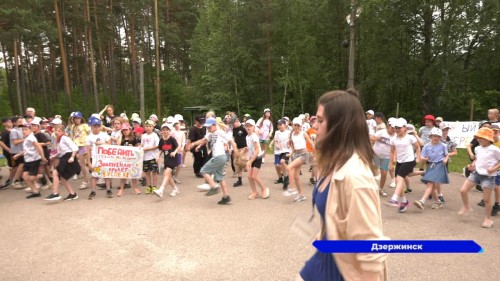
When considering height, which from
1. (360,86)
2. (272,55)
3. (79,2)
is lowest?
(360,86)

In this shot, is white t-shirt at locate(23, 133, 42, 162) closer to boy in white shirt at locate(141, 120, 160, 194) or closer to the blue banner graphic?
boy in white shirt at locate(141, 120, 160, 194)

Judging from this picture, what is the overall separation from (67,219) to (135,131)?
345 cm

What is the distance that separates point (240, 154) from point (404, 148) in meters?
3.96

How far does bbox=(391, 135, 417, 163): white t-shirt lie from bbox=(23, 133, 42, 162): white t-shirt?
333 inches

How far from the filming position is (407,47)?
2702 cm

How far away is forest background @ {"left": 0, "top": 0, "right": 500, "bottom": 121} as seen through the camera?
78.7 ft

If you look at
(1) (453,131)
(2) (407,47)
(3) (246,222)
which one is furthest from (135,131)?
(2) (407,47)

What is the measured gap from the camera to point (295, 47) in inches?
1064

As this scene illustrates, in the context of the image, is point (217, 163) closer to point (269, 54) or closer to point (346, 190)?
point (346, 190)

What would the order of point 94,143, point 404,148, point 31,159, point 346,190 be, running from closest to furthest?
point 346,190
point 404,148
point 31,159
point 94,143

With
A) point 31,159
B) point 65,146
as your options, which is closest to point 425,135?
point 65,146

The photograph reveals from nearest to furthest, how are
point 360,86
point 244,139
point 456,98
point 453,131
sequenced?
1. point 244,139
2. point 453,131
3. point 456,98
4. point 360,86

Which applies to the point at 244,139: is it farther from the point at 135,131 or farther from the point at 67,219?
the point at 67,219

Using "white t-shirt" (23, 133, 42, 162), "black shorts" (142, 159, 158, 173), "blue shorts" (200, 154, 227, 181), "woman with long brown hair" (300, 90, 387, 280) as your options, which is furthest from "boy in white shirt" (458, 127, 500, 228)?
"white t-shirt" (23, 133, 42, 162)
